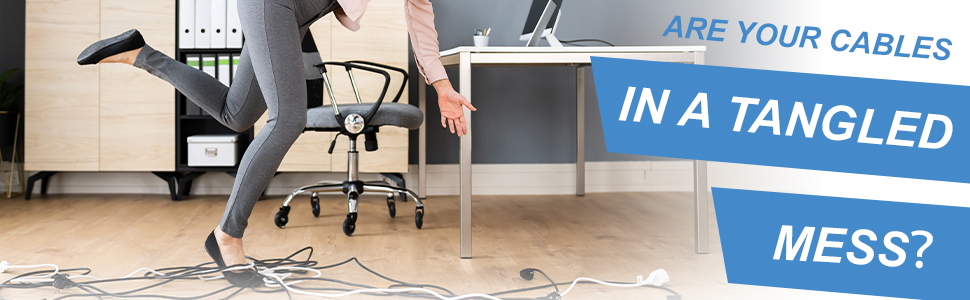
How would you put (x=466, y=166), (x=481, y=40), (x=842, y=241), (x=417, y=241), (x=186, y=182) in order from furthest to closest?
(x=186, y=182) < (x=481, y=40) < (x=417, y=241) < (x=466, y=166) < (x=842, y=241)

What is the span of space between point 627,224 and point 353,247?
39.8 inches

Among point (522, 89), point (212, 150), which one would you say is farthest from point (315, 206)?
point (522, 89)

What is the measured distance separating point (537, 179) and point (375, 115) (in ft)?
4.19

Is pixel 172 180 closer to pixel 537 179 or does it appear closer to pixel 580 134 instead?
pixel 537 179

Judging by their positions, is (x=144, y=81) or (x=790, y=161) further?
(x=144, y=81)

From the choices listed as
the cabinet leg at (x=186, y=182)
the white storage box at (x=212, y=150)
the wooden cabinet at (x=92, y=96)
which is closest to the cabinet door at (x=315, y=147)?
the white storage box at (x=212, y=150)

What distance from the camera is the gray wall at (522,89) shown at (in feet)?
10.4

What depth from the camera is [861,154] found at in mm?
1758

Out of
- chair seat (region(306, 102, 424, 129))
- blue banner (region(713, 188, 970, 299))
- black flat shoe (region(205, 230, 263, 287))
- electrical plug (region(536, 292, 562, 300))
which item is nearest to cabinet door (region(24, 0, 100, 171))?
chair seat (region(306, 102, 424, 129))

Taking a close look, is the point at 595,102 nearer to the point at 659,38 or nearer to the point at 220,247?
the point at 659,38

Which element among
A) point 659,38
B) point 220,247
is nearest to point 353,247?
point 220,247

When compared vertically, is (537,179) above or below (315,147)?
below

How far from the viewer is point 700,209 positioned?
181 cm

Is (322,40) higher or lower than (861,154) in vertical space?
higher
